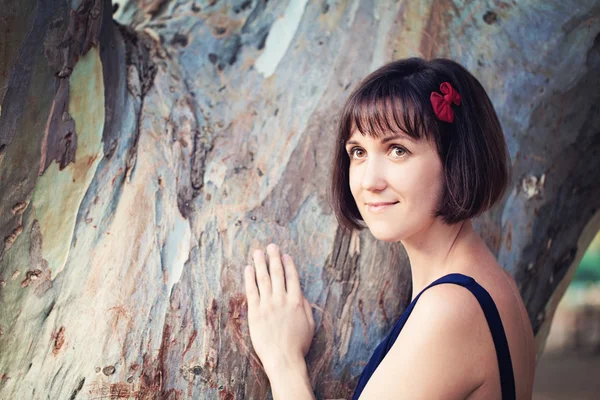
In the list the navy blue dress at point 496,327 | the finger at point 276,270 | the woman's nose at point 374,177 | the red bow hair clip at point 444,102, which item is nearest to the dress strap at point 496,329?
the navy blue dress at point 496,327

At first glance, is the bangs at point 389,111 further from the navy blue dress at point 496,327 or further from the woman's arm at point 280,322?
the woman's arm at point 280,322

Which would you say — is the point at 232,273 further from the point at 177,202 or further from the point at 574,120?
the point at 574,120

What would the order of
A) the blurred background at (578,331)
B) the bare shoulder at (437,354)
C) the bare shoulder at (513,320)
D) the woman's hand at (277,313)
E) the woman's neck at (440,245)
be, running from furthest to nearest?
1. the blurred background at (578,331)
2. the woman's hand at (277,313)
3. the woman's neck at (440,245)
4. the bare shoulder at (513,320)
5. the bare shoulder at (437,354)

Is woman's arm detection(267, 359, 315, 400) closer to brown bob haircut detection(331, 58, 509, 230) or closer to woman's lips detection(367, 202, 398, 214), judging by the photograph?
woman's lips detection(367, 202, 398, 214)

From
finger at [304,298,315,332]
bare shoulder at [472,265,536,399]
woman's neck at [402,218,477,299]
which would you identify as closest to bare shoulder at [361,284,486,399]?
bare shoulder at [472,265,536,399]

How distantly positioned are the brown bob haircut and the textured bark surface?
0.43m

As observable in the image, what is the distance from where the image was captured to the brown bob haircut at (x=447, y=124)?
5.74 ft

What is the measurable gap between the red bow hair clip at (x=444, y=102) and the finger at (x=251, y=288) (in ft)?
2.49

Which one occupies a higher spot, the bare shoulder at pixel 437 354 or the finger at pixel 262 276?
the finger at pixel 262 276

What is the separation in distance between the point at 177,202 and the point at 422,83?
33.5 inches

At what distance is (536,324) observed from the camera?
8.61 ft

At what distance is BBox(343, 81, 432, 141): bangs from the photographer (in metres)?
1.74

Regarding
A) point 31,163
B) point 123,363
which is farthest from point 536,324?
point 31,163

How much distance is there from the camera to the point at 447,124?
176 centimetres
